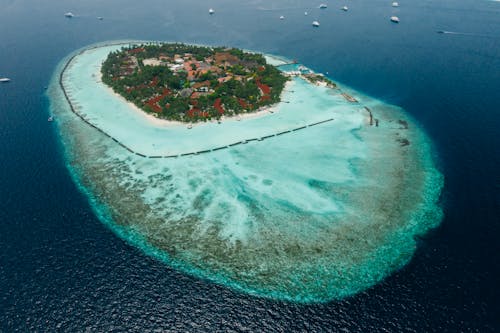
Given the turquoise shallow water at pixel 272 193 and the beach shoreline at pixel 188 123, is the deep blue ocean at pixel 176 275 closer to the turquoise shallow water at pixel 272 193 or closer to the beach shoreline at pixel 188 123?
the turquoise shallow water at pixel 272 193

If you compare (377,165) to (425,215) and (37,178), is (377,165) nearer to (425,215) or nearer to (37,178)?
(425,215)

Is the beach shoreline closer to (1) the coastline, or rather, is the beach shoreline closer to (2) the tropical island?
(1) the coastline

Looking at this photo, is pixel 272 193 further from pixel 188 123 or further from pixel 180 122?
pixel 180 122

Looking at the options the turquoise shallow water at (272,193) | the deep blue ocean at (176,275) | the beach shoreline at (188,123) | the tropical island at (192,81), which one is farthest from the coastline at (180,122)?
the deep blue ocean at (176,275)

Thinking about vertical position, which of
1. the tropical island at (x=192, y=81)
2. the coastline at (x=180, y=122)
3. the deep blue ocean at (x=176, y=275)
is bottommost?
the deep blue ocean at (x=176, y=275)

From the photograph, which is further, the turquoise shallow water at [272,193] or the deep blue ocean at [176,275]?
the turquoise shallow water at [272,193]

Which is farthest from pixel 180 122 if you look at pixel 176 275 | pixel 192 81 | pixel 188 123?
pixel 176 275

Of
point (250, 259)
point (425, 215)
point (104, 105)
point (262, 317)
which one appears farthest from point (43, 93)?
point (425, 215)
